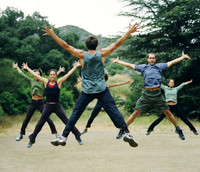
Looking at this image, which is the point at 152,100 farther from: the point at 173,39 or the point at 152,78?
the point at 173,39

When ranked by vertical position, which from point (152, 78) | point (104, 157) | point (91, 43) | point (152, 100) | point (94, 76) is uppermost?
point (91, 43)

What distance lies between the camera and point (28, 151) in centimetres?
852

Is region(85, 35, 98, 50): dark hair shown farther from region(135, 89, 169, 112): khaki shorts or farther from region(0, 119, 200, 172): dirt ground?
region(0, 119, 200, 172): dirt ground

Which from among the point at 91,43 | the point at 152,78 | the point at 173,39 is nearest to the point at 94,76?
the point at 91,43

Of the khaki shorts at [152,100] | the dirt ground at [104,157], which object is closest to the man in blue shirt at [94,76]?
the dirt ground at [104,157]

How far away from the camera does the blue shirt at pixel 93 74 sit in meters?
5.75

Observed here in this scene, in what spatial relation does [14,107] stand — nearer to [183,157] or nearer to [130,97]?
[130,97]

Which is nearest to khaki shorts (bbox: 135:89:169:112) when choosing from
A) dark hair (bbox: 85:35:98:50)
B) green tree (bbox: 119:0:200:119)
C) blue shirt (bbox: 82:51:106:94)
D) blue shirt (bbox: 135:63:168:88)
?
blue shirt (bbox: 135:63:168:88)

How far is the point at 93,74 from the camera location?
581 centimetres

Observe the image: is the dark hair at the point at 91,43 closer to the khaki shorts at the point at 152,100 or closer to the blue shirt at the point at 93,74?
the blue shirt at the point at 93,74

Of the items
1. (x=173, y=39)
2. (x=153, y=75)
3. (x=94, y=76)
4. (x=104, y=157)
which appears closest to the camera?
(x=94, y=76)

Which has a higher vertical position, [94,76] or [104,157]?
[94,76]

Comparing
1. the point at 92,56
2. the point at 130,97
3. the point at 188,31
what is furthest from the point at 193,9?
the point at 92,56

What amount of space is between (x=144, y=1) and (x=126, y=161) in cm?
1389
